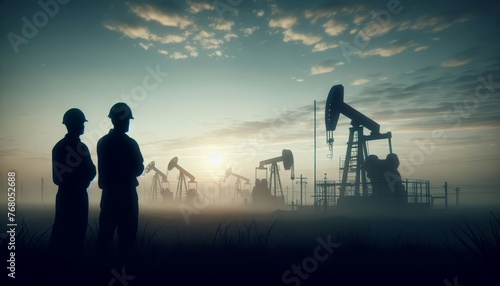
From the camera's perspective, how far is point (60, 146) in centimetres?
448

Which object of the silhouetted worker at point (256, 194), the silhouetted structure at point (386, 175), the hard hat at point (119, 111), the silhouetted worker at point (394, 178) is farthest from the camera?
the silhouetted worker at point (256, 194)

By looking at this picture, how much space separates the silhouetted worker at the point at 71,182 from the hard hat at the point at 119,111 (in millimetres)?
454

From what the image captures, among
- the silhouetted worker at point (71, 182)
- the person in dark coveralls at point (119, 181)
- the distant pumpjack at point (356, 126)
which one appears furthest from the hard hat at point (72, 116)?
the distant pumpjack at point (356, 126)

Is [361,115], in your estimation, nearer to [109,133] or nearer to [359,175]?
[359,175]

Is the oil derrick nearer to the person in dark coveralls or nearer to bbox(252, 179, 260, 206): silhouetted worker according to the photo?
bbox(252, 179, 260, 206): silhouetted worker

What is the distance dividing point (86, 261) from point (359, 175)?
74.8 ft

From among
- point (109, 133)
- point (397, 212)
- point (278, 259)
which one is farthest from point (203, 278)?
point (397, 212)

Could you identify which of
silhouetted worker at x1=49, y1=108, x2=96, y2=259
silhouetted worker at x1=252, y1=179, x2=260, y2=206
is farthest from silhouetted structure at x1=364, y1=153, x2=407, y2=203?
silhouetted worker at x1=49, y1=108, x2=96, y2=259

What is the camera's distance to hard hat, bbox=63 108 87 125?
14.8 ft

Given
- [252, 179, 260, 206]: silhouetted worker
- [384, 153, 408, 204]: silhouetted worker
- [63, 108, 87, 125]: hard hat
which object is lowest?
[252, 179, 260, 206]: silhouetted worker

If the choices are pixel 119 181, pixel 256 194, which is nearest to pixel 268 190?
pixel 256 194

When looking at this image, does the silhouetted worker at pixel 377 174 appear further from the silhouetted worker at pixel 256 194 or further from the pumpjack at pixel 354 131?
the silhouetted worker at pixel 256 194

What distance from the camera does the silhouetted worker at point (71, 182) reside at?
14.2 feet

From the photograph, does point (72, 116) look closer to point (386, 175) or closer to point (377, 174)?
point (386, 175)
